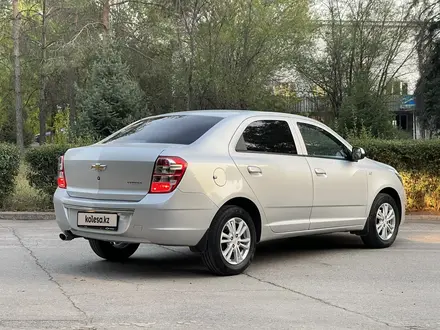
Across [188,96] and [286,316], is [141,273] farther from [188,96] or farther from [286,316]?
[188,96]

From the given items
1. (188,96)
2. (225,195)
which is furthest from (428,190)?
(188,96)

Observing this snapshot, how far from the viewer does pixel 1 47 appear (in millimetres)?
38156

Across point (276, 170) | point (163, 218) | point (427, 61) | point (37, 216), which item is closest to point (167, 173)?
point (163, 218)

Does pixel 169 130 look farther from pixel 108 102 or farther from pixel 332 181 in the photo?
pixel 108 102

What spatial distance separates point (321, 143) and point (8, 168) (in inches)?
257

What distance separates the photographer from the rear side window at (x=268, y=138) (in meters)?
→ 6.96

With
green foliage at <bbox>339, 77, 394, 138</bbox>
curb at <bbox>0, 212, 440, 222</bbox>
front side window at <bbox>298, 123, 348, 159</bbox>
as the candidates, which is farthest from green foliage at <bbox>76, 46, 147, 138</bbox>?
front side window at <bbox>298, 123, 348, 159</bbox>

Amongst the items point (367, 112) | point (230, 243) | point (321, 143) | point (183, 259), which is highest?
point (367, 112)

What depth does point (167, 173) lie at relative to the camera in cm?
610

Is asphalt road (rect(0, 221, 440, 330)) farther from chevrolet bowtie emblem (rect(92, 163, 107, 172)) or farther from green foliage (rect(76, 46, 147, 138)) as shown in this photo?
green foliage (rect(76, 46, 147, 138))

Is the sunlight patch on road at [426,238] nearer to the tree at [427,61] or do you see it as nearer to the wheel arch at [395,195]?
the wheel arch at [395,195]

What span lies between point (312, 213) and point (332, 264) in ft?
2.09

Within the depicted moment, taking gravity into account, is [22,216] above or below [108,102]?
below

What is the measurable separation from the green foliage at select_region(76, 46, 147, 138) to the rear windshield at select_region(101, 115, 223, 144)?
1501 centimetres
